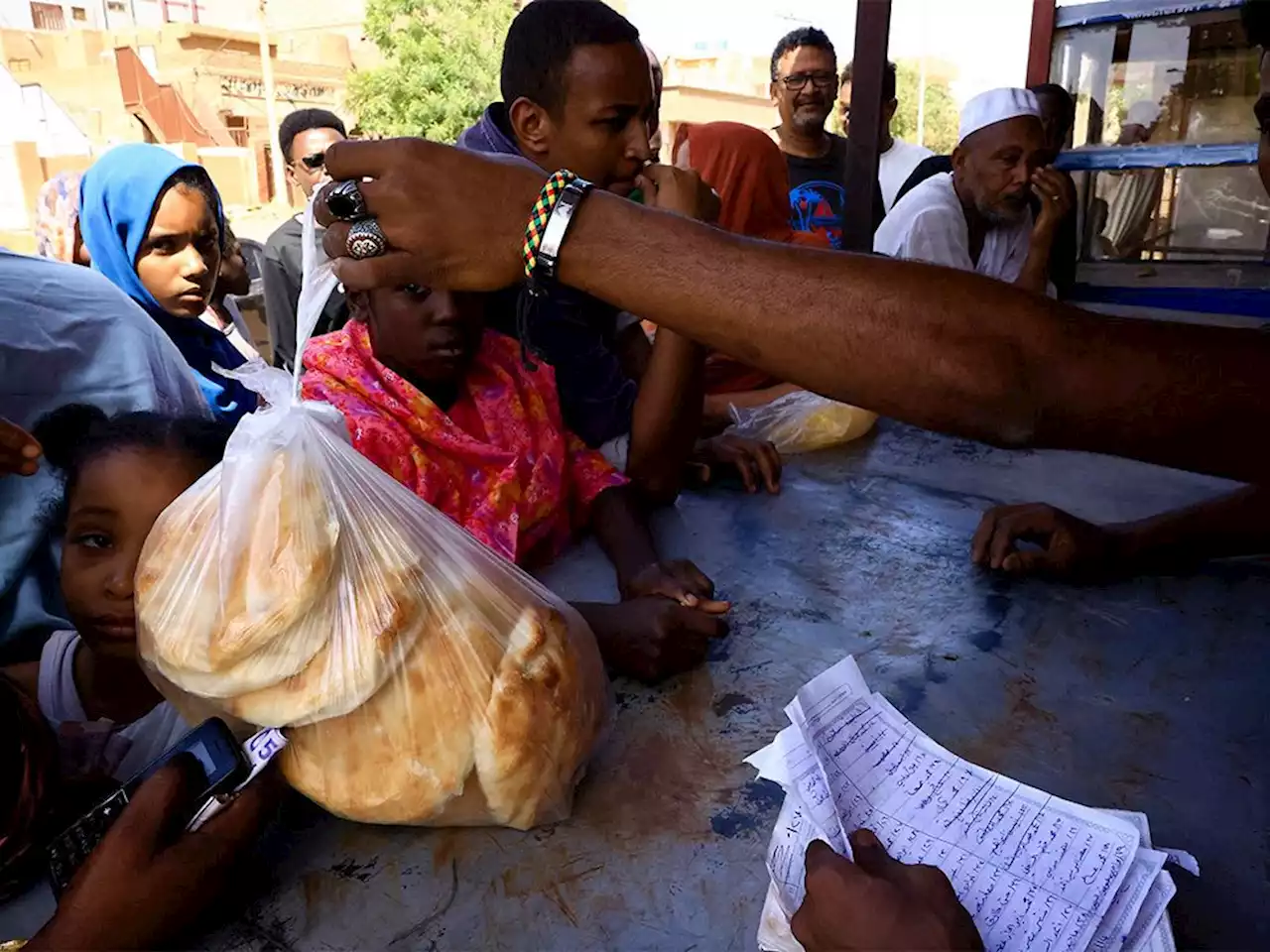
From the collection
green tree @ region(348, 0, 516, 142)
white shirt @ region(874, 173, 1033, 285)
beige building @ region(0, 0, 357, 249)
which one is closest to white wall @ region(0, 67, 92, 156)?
beige building @ region(0, 0, 357, 249)

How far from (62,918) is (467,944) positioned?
1.13 feet

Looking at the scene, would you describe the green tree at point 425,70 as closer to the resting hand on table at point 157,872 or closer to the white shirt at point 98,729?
the white shirt at point 98,729

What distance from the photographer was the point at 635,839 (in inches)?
37.7

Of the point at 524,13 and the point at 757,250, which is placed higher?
the point at 524,13

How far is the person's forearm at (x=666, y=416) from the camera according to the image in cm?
177

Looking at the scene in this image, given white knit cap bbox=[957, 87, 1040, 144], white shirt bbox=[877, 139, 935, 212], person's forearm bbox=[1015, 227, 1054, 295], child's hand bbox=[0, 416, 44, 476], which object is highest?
white knit cap bbox=[957, 87, 1040, 144]

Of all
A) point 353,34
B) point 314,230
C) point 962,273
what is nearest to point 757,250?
point 962,273

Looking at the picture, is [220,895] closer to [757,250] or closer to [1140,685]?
[757,250]

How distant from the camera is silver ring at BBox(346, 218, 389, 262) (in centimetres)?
93

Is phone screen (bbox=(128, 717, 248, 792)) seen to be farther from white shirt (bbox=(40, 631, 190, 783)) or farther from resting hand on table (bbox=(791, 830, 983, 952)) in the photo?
resting hand on table (bbox=(791, 830, 983, 952))

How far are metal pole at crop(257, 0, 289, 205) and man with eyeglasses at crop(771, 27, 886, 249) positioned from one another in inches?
476

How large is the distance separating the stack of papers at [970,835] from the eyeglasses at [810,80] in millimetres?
3580

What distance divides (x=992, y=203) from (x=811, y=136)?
117 centimetres

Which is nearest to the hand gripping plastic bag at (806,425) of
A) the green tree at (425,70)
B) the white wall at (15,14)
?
the green tree at (425,70)
